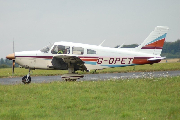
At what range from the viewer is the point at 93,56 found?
52.5ft

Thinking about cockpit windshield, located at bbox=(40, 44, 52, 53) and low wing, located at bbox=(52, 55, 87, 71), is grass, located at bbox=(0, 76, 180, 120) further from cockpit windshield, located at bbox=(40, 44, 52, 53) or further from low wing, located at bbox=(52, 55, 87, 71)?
cockpit windshield, located at bbox=(40, 44, 52, 53)

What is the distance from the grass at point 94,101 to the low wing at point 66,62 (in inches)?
123

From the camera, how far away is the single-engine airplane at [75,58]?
15.6m

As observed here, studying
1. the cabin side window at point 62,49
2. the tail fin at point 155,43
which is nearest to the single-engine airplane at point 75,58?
the cabin side window at point 62,49

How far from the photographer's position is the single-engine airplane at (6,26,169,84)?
15.6 metres

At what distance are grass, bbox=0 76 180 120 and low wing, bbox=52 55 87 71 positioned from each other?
3133 millimetres

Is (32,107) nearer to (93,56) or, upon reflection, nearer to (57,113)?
(57,113)

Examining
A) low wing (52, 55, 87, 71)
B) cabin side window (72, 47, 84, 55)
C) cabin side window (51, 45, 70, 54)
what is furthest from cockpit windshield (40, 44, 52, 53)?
cabin side window (72, 47, 84, 55)

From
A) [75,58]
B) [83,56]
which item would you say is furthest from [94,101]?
[83,56]

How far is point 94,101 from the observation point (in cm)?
938

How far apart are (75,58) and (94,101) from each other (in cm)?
602

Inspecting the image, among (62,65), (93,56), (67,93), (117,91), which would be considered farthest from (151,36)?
(67,93)

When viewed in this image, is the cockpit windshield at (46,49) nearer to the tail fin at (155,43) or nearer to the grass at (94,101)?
the grass at (94,101)

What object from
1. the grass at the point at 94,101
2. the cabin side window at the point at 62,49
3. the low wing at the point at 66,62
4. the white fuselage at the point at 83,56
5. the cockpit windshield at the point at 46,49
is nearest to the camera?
the grass at the point at 94,101
